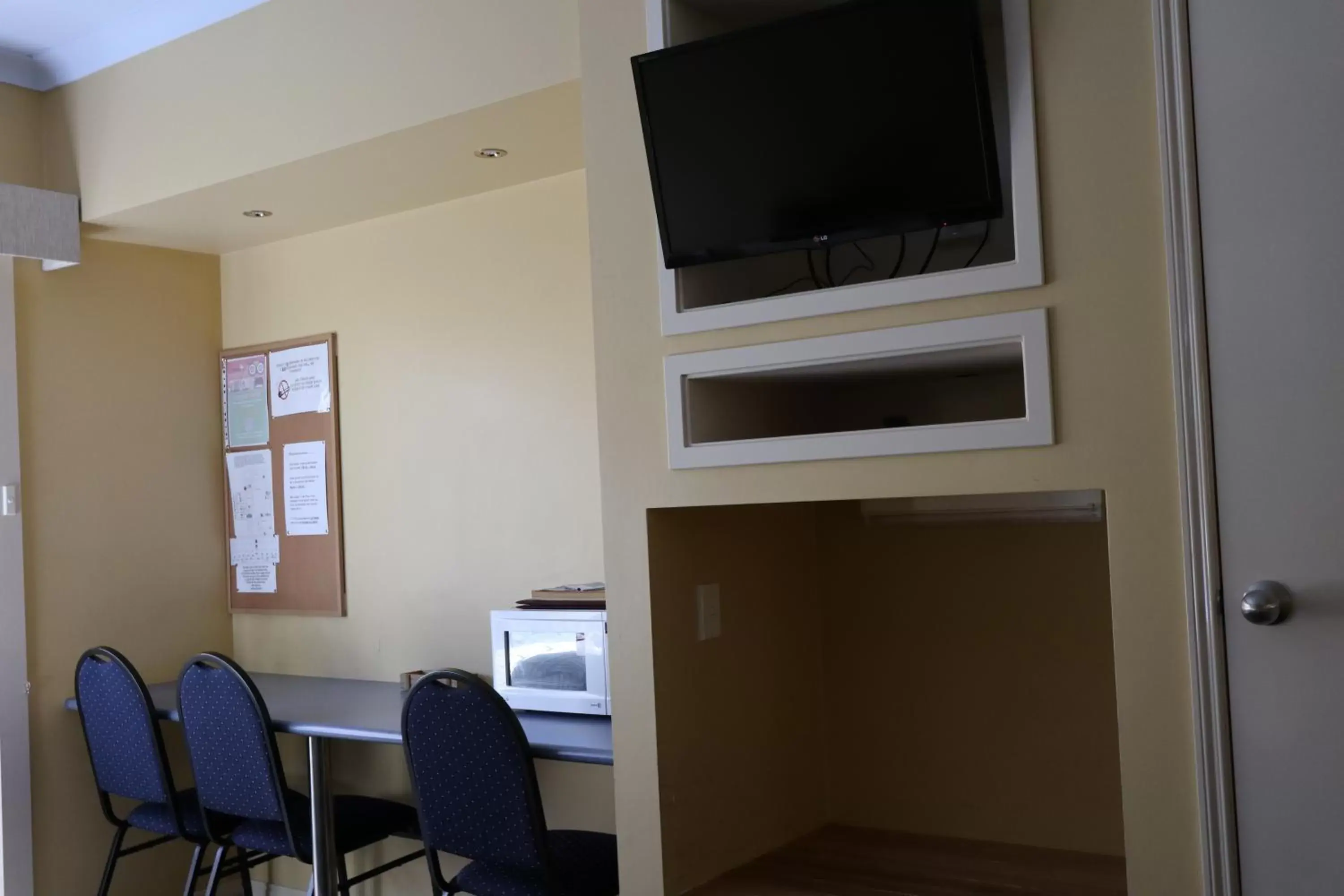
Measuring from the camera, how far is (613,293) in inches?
87.4

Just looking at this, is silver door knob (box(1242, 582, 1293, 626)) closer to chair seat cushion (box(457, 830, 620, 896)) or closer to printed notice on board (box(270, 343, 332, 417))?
chair seat cushion (box(457, 830, 620, 896))

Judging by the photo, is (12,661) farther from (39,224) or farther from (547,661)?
(547,661)

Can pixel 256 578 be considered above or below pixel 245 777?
above

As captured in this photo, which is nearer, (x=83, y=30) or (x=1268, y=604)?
(x=1268, y=604)

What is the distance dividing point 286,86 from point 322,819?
75.2 inches

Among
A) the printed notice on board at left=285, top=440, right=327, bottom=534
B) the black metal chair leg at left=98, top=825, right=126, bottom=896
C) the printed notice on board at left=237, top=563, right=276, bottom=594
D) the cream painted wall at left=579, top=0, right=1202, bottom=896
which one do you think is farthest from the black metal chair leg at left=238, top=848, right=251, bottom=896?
the cream painted wall at left=579, top=0, right=1202, bottom=896

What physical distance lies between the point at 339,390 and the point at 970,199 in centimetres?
251

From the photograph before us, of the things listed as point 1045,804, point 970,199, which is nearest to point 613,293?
point 970,199

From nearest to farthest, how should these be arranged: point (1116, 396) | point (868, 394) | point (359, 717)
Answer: point (1116, 396) → point (868, 394) → point (359, 717)

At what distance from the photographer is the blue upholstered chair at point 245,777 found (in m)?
3.07

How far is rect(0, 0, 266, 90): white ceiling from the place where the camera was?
3.32 metres

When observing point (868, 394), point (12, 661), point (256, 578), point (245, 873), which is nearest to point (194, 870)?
point (245, 873)

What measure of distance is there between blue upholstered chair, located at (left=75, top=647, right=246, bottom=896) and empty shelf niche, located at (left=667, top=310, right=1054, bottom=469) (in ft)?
6.62

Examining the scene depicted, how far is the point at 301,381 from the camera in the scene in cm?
393
